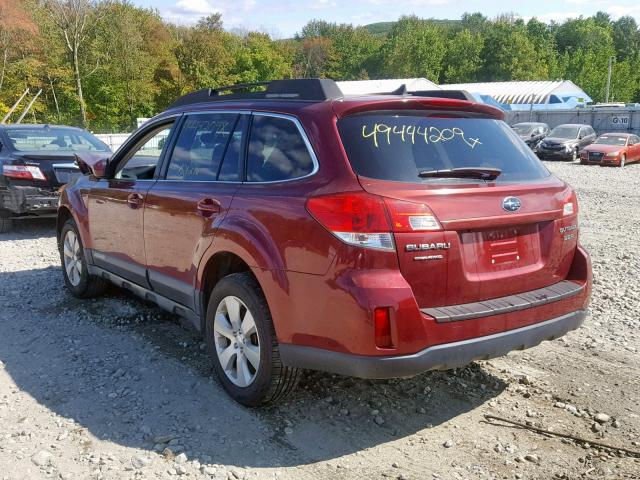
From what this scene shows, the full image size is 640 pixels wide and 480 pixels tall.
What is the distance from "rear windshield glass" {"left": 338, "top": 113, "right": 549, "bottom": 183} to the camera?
329 centimetres

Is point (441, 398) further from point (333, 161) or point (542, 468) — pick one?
point (333, 161)

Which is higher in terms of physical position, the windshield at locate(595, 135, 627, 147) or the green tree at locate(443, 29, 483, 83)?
the green tree at locate(443, 29, 483, 83)

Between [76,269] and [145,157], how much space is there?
1.59m

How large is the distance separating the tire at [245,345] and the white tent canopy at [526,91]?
58096mm

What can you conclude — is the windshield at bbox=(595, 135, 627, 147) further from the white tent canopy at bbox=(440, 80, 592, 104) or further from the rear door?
the white tent canopy at bbox=(440, 80, 592, 104)

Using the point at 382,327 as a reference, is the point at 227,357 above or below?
below

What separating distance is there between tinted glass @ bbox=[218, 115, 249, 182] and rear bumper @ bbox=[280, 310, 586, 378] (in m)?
1.18

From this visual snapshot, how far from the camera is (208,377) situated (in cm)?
427

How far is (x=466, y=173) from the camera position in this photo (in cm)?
342

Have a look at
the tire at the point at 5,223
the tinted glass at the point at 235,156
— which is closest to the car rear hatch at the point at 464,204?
the tinted glass at the point at 235,156

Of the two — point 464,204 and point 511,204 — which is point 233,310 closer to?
point 464,204

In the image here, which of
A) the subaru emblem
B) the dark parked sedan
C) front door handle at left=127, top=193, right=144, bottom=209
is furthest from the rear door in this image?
the dark parked sedan

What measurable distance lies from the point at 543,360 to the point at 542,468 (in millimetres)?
1512

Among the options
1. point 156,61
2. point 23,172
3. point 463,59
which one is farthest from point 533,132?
point 463,59
